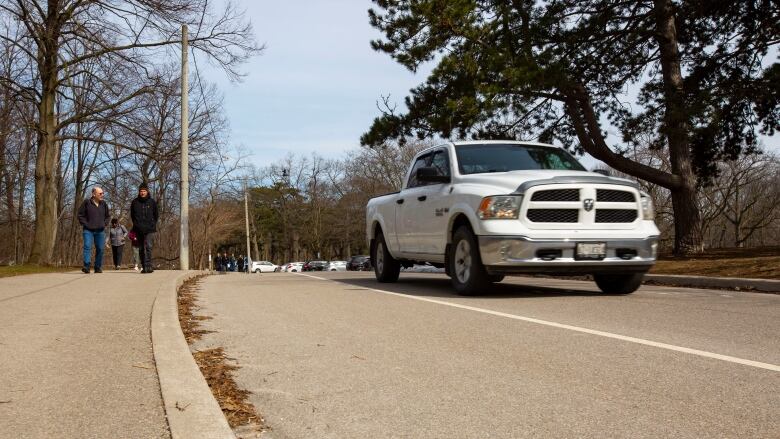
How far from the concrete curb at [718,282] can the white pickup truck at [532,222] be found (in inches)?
93.3

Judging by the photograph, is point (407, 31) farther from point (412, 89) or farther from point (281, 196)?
point (281, 196)

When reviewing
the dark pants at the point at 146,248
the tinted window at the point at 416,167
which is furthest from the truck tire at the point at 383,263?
the dark pants at the point at 146,248

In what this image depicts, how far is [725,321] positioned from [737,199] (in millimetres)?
58044

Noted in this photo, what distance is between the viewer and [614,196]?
27.4 ft

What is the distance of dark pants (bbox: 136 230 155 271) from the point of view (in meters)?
13.9

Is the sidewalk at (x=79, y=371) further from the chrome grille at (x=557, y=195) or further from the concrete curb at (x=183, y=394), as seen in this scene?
the chrome grille at (x=557, y=195)

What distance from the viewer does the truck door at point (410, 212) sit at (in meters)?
10.1

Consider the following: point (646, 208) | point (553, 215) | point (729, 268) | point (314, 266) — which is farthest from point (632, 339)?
point (314, 266)

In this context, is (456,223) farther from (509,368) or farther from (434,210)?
(509,368)

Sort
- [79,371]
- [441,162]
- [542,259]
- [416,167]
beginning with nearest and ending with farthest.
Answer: [79,371], [542,259], [441,162], [416,167]

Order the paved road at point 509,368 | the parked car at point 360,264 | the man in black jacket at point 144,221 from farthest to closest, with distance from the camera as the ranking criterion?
1. the parked car at point 360,264
2. the man in black jacket at point 144,221
3. the paved road at point 509,368

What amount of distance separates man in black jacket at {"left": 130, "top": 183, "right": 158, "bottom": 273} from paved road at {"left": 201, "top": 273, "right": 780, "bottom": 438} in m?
7.00

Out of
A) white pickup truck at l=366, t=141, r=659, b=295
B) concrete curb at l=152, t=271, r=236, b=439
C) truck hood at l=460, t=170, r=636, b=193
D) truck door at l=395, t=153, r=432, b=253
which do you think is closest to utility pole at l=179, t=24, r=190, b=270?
truck door at l=395, t=153, r=432, b=253

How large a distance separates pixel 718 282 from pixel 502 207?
4732mm
